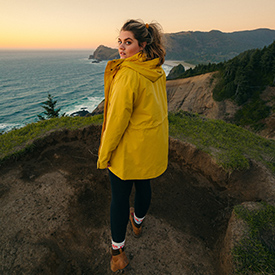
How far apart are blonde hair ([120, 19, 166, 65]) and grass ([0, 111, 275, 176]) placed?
3786 millimetres

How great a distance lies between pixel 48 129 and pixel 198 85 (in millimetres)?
32774

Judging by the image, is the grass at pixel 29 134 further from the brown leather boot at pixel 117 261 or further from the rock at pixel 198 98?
the rock at pixel 198 98

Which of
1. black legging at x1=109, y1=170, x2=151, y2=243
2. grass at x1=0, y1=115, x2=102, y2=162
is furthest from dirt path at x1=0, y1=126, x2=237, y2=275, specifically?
black legging at x1=109, y1=170, x2=151, y2=243

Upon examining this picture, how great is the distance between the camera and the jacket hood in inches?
62.9

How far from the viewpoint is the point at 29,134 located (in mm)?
5492

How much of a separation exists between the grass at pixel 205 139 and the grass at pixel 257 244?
154 centimetres

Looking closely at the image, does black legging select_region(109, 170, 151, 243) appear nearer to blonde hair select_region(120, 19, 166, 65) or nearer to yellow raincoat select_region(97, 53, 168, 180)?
yellow raincoat select_region(97, 53, 168, 180)

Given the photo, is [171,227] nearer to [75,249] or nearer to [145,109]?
[75,249]

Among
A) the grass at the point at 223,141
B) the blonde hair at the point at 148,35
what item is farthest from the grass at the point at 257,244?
the blonde hair at the point at 148,35

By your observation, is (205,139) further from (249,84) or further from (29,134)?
(249,84)

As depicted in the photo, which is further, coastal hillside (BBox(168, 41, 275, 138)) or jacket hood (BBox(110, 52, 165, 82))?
coastal hillside (BBox(168, 41, 275, 138))

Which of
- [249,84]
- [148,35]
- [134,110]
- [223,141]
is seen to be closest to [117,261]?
[134,110]

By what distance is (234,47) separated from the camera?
196250 millimetres

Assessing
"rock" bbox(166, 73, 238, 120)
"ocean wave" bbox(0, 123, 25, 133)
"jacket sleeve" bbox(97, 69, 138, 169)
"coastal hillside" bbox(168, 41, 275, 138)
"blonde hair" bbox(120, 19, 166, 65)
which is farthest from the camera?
"rock" bbox(166, 73, 238, 120)
